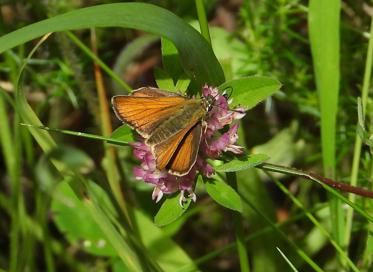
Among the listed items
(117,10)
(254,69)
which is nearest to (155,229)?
(254,69)

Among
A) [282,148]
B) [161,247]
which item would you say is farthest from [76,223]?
[282,148]

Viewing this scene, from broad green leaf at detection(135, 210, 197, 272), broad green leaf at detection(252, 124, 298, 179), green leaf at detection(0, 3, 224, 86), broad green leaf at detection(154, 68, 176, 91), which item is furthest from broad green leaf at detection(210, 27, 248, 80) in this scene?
green leaf at detection(0, 3, 224, 86)

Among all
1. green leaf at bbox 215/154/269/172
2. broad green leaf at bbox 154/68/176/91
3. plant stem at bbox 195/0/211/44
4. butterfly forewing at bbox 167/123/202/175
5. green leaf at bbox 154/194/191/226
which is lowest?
green leaf at bbox 154/194/191/226

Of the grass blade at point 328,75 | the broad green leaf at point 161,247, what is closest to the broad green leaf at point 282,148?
the broad green leaf at point 161,247

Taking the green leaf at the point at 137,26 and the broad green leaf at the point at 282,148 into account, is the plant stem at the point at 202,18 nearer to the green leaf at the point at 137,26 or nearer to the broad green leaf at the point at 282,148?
the green leaf at the point at 137,26

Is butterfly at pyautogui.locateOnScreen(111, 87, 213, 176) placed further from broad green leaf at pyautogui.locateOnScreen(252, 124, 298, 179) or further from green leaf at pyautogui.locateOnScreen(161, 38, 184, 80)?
broad green leaf at pyautogui.locateOnScreen(252, 124, 298, 179)
